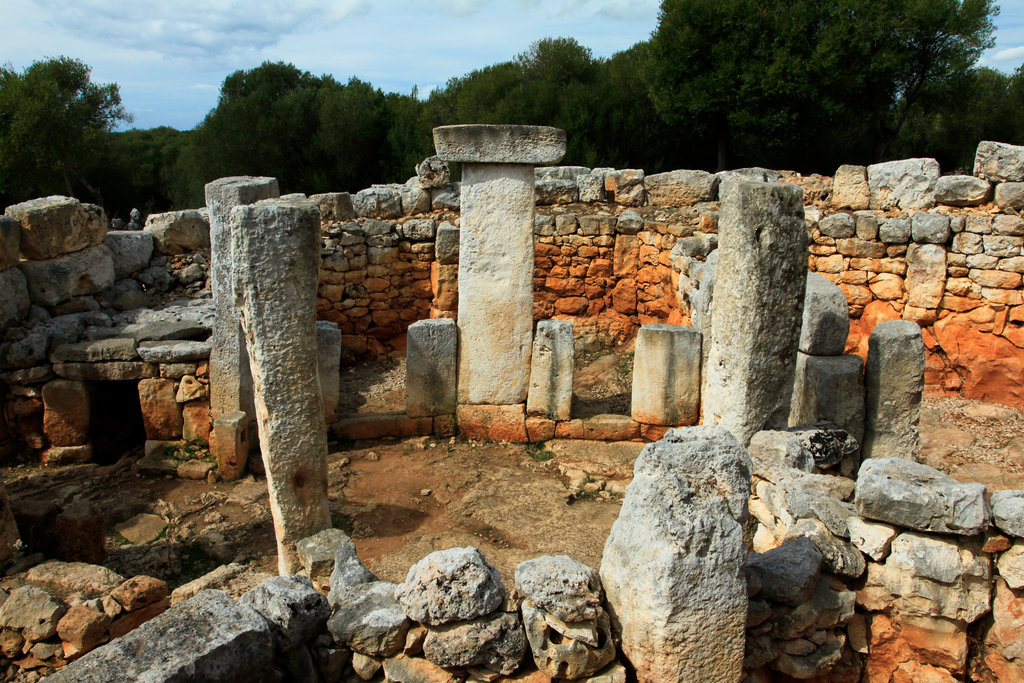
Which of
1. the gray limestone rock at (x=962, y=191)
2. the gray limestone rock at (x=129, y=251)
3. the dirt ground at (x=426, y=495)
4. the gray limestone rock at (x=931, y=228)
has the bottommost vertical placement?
the dirt ground at (x=426, y=495)

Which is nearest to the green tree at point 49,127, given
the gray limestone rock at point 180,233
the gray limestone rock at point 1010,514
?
the gray limestone rock at point 180,233

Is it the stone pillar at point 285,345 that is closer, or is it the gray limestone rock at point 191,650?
the gray limestone rock at point 191,650

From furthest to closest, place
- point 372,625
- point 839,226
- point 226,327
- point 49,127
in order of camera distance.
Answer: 1. point 49,127
2. point 839,226
3. point 226,327
4. point 372,625

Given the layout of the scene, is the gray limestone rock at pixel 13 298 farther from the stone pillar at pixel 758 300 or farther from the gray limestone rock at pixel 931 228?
the gray limestone rock at pixel 931 228

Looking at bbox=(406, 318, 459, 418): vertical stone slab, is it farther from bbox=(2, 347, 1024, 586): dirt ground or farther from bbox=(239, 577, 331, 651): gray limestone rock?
bbox=(239, 577, 331, 651): gray limestone rock

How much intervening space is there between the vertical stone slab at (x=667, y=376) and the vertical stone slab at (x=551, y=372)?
0.63m

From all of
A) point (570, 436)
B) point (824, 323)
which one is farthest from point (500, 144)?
point (824, 323)

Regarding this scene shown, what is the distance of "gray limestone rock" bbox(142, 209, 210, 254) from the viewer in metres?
8.22

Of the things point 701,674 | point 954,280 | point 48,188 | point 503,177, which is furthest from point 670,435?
point 48,188

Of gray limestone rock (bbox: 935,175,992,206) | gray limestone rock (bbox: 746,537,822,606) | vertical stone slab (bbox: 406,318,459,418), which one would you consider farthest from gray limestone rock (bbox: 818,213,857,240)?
gray limestone rock (bbox: 746,537,822,606)

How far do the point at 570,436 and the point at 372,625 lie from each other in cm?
397

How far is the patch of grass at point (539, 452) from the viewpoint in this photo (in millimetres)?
6691

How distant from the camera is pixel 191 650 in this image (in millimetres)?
2895

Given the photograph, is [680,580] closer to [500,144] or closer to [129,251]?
[500,144]
